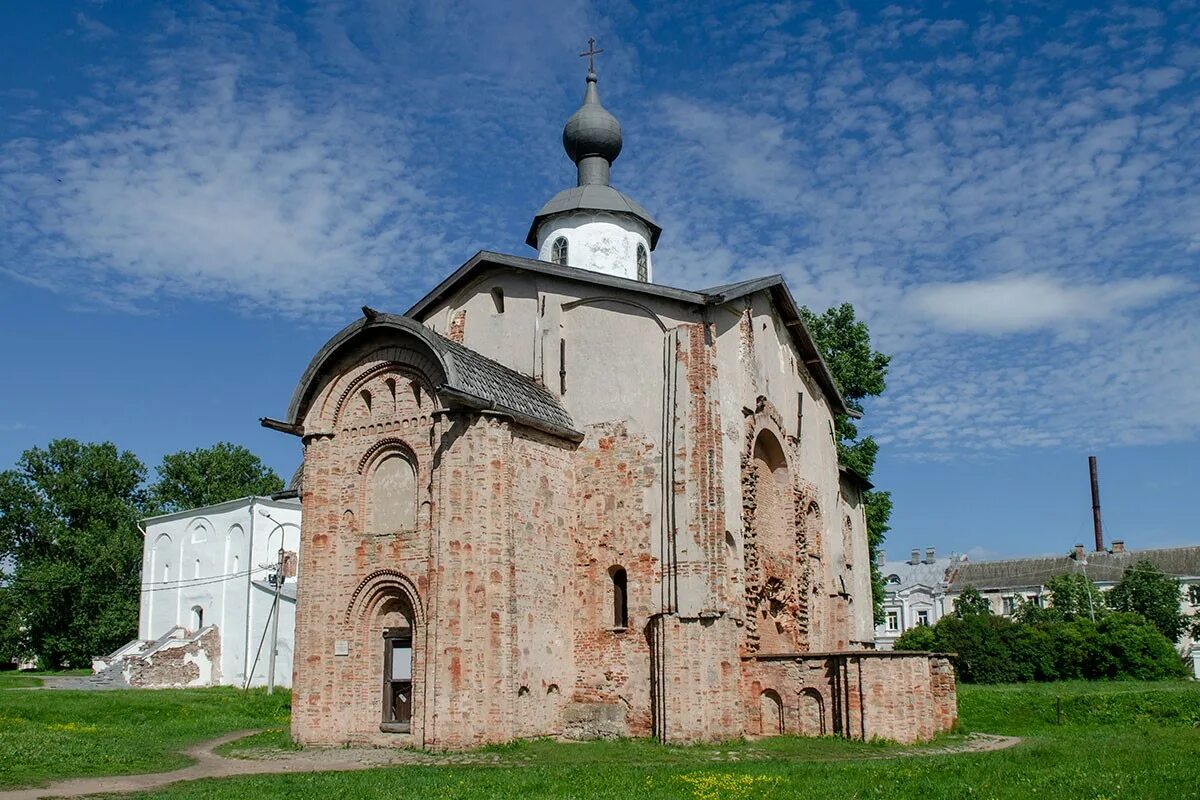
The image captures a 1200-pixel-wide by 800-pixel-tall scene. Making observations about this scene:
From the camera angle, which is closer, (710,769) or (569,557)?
(710,769)

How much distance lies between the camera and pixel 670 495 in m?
17.6

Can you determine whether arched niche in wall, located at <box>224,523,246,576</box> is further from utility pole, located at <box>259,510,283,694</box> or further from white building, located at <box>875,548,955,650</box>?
white building, located at <box>875,548,955,650</box>

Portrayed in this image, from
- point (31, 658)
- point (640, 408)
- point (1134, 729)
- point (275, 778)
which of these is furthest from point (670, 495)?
point (31, 658)

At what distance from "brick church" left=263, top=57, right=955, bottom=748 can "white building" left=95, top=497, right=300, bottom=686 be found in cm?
1694

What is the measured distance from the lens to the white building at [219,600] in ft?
111

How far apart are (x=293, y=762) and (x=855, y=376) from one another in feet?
69.3

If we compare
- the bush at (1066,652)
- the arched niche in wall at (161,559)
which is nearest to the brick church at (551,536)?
the bush at (1066,652)

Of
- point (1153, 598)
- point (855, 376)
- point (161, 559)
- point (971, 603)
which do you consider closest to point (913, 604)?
point (971, 603)

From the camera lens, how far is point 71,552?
155ft

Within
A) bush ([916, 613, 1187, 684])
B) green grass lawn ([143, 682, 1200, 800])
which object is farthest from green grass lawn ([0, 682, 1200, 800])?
bush ([916, 613, 1187, 684])

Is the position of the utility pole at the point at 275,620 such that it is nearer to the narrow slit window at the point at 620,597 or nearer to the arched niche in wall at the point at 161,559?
the arched niche in wall at the point at 161,559

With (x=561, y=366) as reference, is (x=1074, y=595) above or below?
below

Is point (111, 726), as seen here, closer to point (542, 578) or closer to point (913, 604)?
point (542, 578)

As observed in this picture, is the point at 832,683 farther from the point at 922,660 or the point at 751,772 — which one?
the point at 751,772
